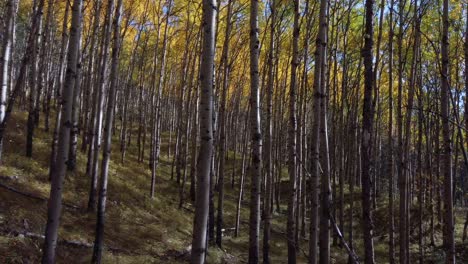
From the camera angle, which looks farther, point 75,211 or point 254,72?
point 75,211

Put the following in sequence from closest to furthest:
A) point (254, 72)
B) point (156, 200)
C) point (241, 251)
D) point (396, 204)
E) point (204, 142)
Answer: point (204, 142)
point (254, 72)
point (241, 251)
point (156, 200)
point (396, 204)

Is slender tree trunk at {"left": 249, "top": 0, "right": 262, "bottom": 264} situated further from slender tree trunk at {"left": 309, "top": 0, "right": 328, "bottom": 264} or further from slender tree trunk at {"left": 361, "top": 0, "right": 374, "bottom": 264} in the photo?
slender tree trunk at {"left": 361, "top": 0, "right": 374, "bottom": 264}

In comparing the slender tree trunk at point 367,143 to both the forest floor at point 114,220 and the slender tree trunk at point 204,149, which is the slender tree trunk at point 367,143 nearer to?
the slender tree trunk at point 204,149

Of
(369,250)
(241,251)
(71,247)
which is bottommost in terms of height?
(241,251)

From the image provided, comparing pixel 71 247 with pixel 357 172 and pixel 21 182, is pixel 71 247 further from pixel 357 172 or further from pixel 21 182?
pixel 357 172

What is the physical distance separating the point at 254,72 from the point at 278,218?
11513mm

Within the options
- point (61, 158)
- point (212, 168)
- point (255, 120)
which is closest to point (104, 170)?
point (212, 168)

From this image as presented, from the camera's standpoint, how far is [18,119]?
1528 centimetres

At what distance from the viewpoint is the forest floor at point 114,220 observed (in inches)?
295

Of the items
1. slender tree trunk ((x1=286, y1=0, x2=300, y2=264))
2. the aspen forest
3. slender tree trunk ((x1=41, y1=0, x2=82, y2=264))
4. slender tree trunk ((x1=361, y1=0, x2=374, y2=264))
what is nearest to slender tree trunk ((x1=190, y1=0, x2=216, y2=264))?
the aspen forest

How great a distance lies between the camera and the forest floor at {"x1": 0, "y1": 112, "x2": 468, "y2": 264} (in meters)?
7.50

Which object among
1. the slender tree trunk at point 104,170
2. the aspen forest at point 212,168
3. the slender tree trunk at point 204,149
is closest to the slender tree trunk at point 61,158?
the aspen forest at point 212,168

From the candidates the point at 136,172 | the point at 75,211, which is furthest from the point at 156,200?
the point at 75,211

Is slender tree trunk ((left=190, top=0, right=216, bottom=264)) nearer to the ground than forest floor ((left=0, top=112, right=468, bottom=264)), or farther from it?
farther from it
